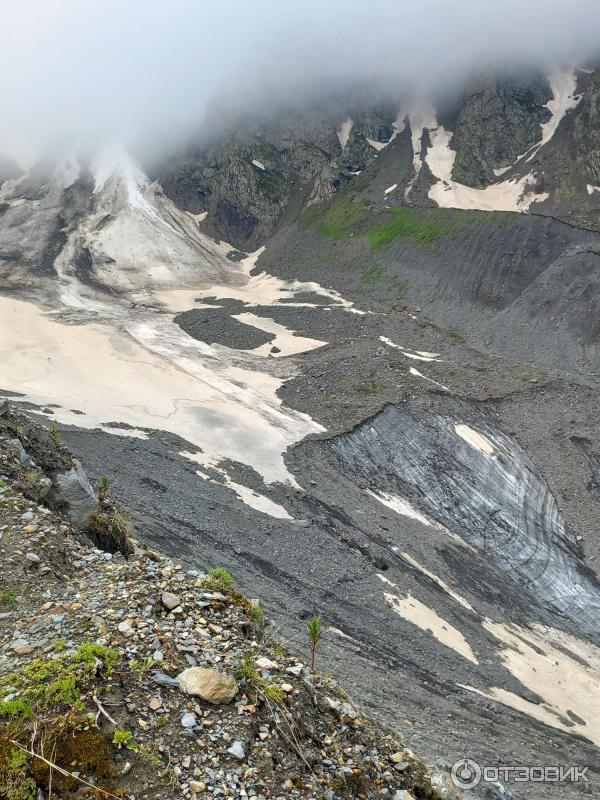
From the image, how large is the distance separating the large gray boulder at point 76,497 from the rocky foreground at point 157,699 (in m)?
2.76

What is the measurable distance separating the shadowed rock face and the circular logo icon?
22.7 metres

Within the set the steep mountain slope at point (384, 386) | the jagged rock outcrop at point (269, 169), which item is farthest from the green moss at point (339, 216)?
the jagged rock outcrop at point (269, 169)

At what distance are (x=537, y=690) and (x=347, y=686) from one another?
12.0m

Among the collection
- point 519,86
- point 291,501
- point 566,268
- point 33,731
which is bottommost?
point 291,501

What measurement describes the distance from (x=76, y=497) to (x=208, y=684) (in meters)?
6.80

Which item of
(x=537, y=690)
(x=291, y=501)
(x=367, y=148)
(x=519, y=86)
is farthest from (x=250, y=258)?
(x=537, y=690)

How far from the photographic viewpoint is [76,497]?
1197cm

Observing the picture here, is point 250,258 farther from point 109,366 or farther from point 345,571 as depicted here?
point 345,571

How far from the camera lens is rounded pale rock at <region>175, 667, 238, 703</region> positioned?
21.0ft

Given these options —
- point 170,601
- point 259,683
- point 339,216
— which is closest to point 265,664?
point 259,683

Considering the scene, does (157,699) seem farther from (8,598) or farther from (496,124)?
(496,124)

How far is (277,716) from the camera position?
6492 millimetres

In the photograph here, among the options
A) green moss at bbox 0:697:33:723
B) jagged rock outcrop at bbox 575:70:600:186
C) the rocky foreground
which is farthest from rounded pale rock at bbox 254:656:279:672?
jagged rock outcrop at bbox 575:70:600:186

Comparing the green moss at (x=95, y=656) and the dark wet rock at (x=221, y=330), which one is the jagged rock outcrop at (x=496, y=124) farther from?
the green moss at (x=95, y=656)
